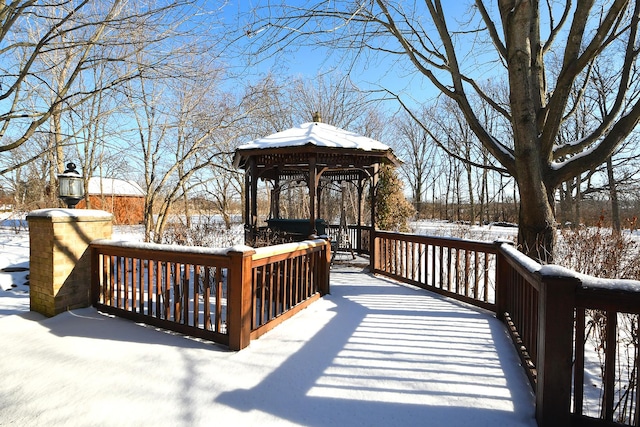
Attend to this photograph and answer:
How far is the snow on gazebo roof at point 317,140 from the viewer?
19.6ft

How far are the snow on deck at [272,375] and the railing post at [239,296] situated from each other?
16 cm

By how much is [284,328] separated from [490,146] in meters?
3.99

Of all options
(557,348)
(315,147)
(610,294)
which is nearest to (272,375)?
(557,348)

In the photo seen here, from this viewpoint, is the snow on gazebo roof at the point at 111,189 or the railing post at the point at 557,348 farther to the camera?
the snow on gazebo roof at the point at 111,189

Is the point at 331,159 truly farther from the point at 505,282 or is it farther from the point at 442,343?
the point at 442,343

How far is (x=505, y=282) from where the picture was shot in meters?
3.81

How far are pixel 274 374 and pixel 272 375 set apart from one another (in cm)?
2

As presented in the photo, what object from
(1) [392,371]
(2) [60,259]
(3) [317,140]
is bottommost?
(1) [392,371]

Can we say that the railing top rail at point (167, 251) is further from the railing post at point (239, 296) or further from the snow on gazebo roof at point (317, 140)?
the snow on gazebo roof at point (317, 140)

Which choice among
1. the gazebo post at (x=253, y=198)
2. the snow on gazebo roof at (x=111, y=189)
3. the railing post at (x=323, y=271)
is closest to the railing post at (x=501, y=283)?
the railing post at (x=323, y=271)

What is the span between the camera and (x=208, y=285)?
10.3 feet

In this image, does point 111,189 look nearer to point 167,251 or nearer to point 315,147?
point 315,147

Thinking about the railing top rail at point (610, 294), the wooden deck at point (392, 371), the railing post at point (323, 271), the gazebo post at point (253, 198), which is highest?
the gazebo post at point (253, 198)

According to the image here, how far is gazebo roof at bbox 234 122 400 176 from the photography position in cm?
595
